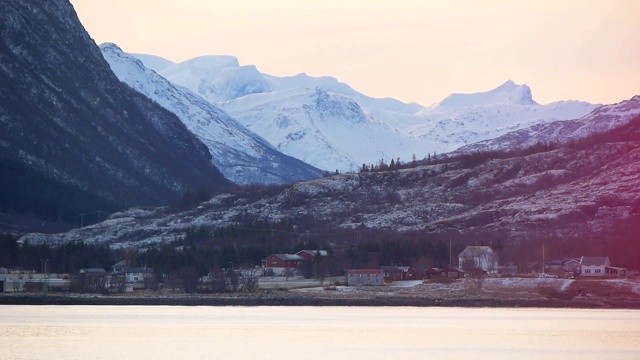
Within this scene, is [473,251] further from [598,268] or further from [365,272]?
[365,272]

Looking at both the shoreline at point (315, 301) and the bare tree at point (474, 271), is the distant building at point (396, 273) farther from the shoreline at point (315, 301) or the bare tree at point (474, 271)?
the shoreline at point (315, 301)

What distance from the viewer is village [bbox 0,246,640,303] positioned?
6097 inches

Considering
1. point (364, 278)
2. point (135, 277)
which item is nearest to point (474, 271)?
point (364, 278)

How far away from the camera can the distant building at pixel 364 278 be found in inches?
6658

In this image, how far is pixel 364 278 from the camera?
16988 centimetres

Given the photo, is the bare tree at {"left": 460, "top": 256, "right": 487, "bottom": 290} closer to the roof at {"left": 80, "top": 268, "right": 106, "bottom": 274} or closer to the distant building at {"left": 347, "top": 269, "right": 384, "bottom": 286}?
the distant building at {"left": 347, "top": 269, "right": 384, "bottom": 286}

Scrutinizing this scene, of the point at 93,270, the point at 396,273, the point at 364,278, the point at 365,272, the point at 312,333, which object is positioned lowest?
the point at 312,333

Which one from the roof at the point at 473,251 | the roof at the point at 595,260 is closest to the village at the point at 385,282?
the roof at the point at 595,260

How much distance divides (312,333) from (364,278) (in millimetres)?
61933

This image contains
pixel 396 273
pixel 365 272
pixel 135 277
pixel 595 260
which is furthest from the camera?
pixel 396 273

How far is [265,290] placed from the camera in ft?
527

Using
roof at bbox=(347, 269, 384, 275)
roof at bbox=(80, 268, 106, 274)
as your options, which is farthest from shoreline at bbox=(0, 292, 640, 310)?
roof at bbox=(80, 268, 106, 274)

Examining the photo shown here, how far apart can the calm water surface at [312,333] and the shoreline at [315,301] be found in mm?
5063

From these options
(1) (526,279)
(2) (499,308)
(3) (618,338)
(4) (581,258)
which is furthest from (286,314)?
(4) (581,258)
